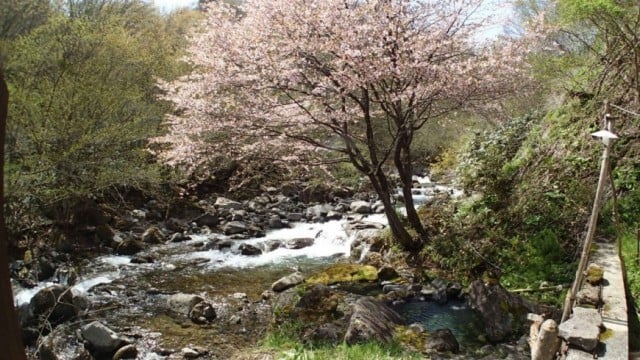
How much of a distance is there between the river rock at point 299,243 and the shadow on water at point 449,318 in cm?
486

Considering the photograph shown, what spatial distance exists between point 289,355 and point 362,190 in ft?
46.7

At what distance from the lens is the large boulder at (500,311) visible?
20.7ft

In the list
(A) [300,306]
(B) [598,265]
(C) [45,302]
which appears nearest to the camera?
(B) [598,265]

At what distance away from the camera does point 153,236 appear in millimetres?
12641

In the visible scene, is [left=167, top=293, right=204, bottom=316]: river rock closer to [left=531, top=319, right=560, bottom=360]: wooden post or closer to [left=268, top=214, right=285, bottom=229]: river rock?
[left=531, top=319, right=560, bottom=360]: wooden post

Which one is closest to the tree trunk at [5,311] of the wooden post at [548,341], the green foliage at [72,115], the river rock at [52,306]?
the wooden post at [548,341]

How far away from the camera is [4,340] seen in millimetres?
1497

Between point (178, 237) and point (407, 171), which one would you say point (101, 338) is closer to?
point (407, 171)

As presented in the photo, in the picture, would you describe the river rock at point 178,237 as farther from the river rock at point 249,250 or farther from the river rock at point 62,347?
the river rock at point 62,347

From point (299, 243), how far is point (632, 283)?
25.8 feet

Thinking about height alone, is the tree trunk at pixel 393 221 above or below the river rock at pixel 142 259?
above

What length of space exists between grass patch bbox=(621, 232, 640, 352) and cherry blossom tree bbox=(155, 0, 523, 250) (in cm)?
342

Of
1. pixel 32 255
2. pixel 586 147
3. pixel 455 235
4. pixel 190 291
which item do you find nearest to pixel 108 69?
pixel 32 255

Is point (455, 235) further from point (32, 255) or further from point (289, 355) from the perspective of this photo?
point (32, 255)
